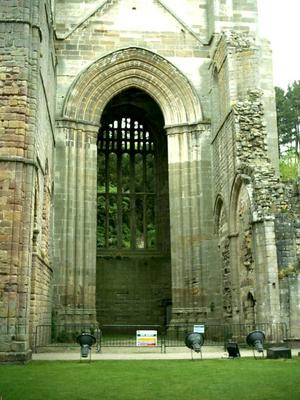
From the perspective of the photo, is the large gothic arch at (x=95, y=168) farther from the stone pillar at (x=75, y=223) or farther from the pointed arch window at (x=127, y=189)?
the pointed arch window at (x=127, y=189)

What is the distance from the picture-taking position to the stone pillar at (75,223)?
737 inches

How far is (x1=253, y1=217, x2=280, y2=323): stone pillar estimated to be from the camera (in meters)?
14.3

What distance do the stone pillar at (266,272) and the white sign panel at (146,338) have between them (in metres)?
2.96

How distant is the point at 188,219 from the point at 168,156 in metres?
2.67

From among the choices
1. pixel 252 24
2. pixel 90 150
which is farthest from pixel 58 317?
pixel 252 24

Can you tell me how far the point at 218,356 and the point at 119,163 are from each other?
1537 cm

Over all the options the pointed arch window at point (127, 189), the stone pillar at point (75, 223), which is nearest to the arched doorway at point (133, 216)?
the pointed arch window at point (127, 189)

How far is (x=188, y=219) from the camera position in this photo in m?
20.1

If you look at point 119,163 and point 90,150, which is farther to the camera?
point 119,163

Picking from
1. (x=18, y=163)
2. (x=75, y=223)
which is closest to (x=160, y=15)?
(x=75, y=223)

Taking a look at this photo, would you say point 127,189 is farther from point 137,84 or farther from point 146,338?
point 146,338

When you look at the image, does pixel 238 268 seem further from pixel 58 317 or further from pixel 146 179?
pixel 146 179

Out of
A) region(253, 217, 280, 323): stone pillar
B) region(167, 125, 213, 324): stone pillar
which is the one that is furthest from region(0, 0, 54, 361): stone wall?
region(167, 125, 213, 324): stone pillar

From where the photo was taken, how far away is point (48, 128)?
17.4 metres
